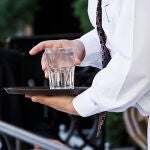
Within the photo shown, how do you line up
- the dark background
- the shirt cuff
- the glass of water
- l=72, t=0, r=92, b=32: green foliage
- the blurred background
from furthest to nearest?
1. the dark background
2. l=72, t=0, r=92, b=32: green foliage
3. the blurred background
4. the glass of water
5. the shirt cuff

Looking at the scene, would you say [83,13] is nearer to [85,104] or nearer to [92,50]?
[92,50]

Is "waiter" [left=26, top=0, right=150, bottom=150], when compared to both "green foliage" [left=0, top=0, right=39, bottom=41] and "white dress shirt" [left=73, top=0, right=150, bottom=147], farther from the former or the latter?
"green foliage" [left=0, top=0, right=39, bottom=41]

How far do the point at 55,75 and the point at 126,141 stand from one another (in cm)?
329

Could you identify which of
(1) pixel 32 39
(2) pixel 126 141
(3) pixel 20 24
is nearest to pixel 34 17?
(3) pixel 20 24

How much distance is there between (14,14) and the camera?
9.21 metres

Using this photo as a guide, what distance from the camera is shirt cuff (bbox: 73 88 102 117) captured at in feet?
5.52

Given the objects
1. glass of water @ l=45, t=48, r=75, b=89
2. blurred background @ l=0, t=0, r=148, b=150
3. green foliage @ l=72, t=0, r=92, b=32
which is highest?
green foliage @ l=72, t=0, r=92, b=32

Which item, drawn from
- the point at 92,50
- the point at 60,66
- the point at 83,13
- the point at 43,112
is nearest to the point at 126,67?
the point at 60,66

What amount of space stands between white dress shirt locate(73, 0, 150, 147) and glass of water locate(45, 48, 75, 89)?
0.15 metres

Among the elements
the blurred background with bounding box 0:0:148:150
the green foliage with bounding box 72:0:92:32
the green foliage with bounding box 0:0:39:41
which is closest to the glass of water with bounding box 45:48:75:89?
the blurred background with bounding box 0:0:148:150

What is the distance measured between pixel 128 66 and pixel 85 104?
0.65 feet

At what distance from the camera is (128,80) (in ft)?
5.20

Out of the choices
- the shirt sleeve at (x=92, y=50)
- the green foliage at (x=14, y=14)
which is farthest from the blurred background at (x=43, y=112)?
the green foliage at (x=14, y=14)

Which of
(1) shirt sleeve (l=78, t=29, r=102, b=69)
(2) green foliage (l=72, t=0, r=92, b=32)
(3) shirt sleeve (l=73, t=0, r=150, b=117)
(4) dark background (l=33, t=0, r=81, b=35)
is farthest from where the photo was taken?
(4) dark background (l=33, t=0, r=81, b=35)
